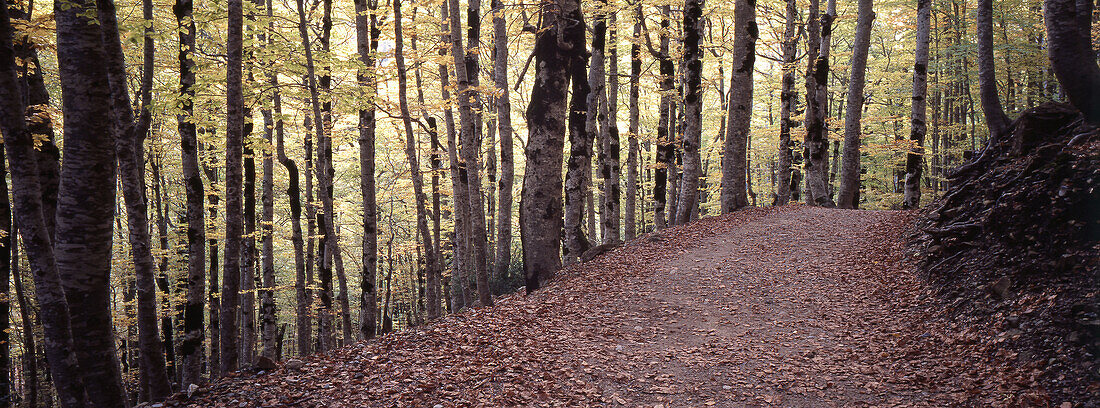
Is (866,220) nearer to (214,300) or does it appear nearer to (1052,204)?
(1052,204)

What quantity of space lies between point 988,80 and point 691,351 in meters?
8.11

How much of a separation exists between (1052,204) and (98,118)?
9720 millimetres

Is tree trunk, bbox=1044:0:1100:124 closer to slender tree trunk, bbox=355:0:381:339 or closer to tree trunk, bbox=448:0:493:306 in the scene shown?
tree trunk, bbox=448:0:493:306

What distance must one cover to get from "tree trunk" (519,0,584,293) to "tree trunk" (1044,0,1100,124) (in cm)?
668

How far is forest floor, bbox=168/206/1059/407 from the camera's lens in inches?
212

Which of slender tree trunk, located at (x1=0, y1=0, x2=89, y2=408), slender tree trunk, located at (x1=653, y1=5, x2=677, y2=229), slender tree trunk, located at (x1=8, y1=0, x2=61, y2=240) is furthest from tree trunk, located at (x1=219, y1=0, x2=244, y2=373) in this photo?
slender tree trunk, located at (x1=653, y1=5, x2=677, y2=229)

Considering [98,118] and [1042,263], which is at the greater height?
[98,118]

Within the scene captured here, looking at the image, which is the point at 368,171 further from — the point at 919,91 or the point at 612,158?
the point at 919,91

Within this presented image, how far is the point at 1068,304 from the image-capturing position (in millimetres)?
4832

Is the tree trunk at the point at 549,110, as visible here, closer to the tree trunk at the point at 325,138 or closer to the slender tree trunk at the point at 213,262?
the tree trunk at the point at 325,138

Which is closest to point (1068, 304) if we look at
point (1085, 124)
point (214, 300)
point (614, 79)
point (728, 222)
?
point (1085, 124)

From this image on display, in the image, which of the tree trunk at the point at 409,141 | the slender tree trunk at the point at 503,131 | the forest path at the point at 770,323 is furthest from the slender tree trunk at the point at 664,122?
the tree trunk at the point at 409,141

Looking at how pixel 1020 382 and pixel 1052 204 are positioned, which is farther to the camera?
pixel 1052 204

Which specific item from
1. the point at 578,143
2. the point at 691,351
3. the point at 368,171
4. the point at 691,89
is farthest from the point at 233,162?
the point at 691,89
